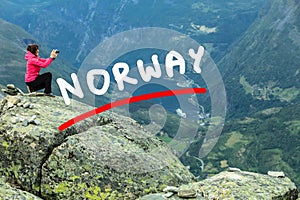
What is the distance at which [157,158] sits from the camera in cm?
2391

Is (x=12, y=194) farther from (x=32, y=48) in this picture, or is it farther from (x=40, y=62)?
(x=32, y=48)

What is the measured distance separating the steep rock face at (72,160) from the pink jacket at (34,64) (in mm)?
3562

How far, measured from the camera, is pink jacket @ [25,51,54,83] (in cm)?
2638

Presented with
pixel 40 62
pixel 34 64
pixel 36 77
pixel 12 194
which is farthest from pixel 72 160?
pixel 36 77

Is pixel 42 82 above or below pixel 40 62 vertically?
below

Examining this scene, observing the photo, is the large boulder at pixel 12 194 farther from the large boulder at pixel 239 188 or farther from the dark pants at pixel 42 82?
the dark pants at pixel 42 82

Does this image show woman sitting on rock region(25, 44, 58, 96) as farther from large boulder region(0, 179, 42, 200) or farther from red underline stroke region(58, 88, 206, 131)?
large boulder region(0, 179, 42, 200)

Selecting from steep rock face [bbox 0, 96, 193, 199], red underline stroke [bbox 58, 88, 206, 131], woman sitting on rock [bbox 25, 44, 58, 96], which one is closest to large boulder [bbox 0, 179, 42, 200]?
steep rock face [bbox 0, 96, 193, 199]

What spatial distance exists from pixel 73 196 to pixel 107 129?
5.34 meters

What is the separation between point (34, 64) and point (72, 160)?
30.0 ft

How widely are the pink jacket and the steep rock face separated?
356 centimetres

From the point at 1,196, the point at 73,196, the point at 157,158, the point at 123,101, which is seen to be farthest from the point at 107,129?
the point at 1,196

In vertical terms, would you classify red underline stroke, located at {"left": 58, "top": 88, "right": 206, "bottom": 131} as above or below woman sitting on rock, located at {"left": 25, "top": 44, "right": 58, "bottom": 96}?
below

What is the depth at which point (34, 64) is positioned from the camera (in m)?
26.8
